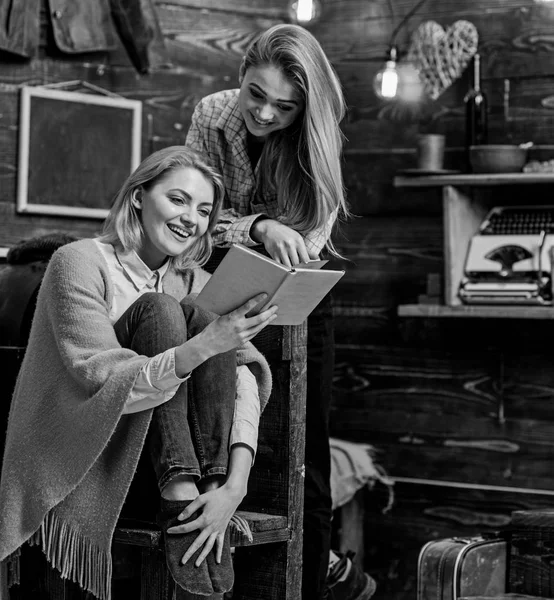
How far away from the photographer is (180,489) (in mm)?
1993

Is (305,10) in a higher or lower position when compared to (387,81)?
higher

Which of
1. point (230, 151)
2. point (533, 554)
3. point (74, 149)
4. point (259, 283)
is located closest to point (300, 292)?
point (259, 283)

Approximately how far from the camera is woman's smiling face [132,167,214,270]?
88.0 inches

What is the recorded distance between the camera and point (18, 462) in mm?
2119

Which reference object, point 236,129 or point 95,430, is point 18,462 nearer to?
point 95,430

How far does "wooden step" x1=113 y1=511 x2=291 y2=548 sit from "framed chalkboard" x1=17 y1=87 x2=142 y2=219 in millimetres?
1577

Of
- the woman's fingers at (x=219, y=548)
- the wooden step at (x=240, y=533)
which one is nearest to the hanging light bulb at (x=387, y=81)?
the wooden step at (x=240, y=533)

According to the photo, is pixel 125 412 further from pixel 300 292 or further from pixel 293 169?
pixel 293 169

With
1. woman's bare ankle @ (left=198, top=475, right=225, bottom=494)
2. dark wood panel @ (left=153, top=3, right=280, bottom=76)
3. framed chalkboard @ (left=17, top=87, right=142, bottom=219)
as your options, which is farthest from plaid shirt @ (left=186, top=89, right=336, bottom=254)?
dark wood panel @ (left=153, top=3, right=280, bottom=76)

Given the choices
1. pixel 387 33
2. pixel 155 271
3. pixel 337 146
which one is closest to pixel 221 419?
pixel 155 271

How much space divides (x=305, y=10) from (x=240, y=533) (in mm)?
2187

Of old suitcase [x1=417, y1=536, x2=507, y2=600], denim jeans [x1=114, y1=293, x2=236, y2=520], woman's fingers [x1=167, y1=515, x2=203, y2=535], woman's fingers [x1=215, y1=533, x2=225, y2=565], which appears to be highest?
denim jeans [x1=114, y1=293, x2=236, y2=520]

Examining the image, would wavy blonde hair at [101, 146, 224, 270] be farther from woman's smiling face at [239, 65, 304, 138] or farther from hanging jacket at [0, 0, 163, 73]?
hanging jacket at [0, 0, 163, 73]

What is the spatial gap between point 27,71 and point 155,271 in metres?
1.50
